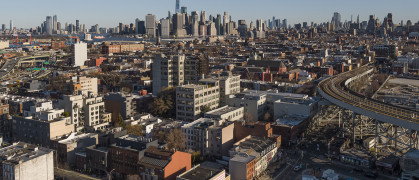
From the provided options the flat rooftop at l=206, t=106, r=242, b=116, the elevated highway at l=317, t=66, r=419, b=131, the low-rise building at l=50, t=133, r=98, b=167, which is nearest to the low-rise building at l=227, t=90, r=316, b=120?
the flat rooftop at l=206, t=106, r=242, b=116

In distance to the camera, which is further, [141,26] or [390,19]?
[141,26]

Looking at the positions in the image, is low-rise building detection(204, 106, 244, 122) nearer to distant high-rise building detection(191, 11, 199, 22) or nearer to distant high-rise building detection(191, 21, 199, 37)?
distant high-rise building detection(191, 21, 199, 37)

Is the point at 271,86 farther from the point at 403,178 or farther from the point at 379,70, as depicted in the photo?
the point at 379,70

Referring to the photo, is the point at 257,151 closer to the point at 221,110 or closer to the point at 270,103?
the point at 221,110

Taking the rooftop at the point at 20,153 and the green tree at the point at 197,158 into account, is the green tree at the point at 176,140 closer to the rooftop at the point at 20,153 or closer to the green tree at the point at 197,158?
the green tree at the point at 197,158

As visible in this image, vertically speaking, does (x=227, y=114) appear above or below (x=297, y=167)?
above

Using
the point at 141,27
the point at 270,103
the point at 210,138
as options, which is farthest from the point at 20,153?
the point at 141,27
